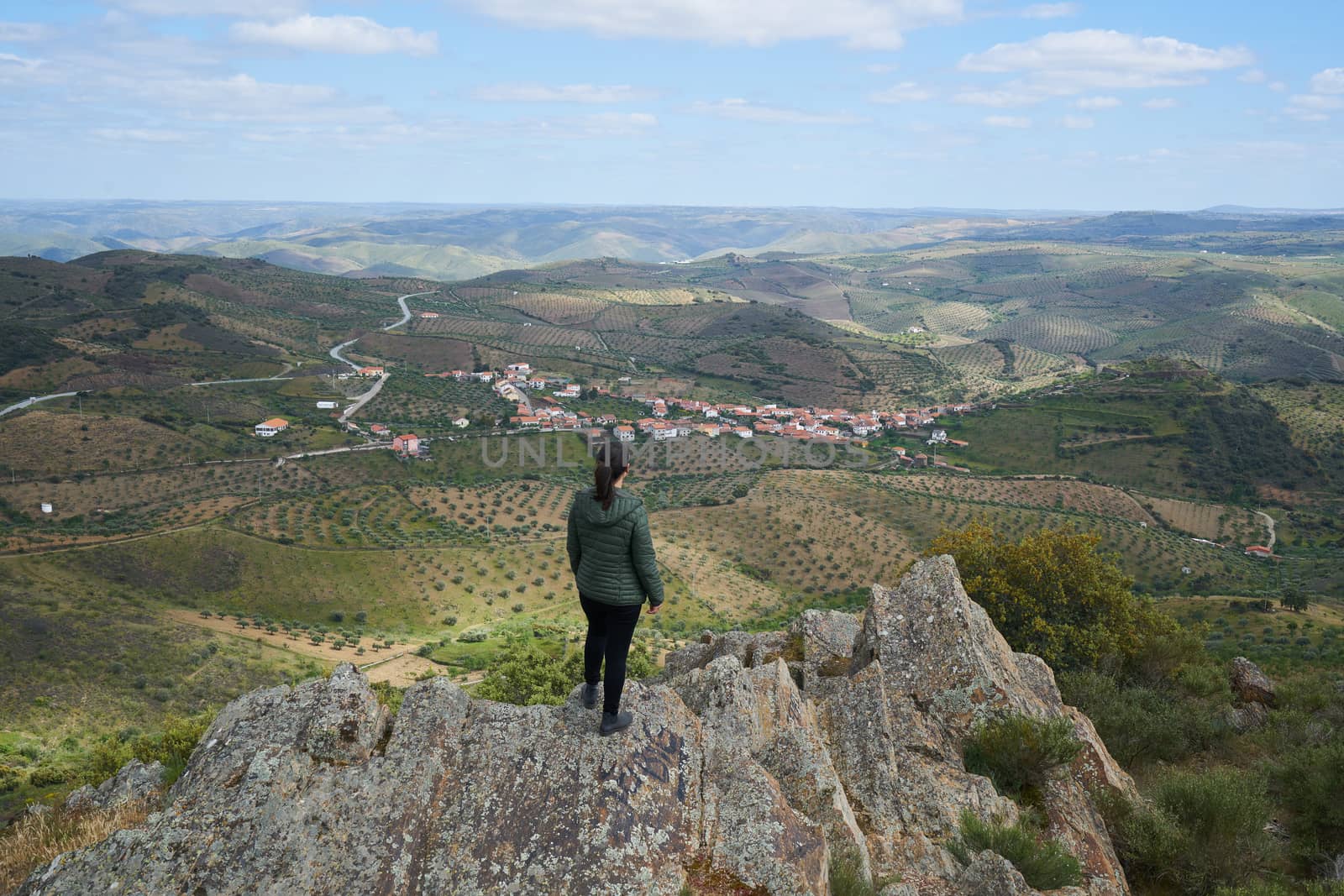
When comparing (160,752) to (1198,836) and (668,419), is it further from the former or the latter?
(668,419)

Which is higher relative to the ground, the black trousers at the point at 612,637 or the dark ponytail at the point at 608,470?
the dark ponytail at the point at 608,470

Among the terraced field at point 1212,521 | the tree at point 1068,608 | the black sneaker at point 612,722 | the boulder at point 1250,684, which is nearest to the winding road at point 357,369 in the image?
the tree at point 1068,608

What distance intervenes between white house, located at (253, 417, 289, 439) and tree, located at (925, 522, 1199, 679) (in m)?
82.5

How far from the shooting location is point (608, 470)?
319 inches

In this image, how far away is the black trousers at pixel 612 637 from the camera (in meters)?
8.30

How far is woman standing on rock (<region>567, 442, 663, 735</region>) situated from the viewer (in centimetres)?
811

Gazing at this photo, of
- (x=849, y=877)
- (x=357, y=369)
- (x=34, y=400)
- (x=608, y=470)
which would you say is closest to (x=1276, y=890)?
(x=849, y=877)

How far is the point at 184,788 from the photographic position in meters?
8.25

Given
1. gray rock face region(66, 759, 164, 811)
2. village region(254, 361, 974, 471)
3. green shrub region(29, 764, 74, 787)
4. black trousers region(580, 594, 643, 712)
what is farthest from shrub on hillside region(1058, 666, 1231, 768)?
village region(254, 361, 974, 471)

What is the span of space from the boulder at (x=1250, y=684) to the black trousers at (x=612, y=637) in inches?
705

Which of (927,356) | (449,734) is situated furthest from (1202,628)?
(927,356)

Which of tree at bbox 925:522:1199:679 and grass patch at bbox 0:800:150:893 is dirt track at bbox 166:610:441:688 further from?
tree at bbox 925:522:1199:679

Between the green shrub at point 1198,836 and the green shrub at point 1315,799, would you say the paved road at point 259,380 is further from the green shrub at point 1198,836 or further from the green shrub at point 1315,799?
the green shrub at point 1315,799

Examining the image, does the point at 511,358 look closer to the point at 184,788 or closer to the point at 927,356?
the point at 927,356
